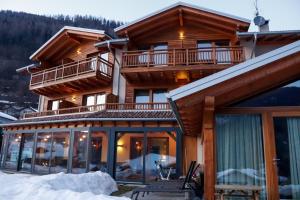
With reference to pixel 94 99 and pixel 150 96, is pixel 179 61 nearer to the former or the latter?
pixel 150 96

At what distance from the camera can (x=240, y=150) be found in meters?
5.13

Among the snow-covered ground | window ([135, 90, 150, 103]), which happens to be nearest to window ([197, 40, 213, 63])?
window ([135, 90, 150, 103])

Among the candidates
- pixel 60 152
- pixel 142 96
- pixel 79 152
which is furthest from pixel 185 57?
pixel 60 152

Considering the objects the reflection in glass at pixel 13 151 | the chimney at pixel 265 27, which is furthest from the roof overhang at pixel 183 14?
the reflection in glass at pixel 13 151

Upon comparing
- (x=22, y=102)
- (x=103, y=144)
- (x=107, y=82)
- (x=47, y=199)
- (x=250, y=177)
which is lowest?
(x=47, y=199)

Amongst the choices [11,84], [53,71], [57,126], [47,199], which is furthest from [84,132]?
[11,84]

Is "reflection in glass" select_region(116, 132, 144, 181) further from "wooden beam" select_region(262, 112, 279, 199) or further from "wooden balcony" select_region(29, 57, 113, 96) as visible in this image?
"wooden beam" select_region(262, 112, 279, 199)

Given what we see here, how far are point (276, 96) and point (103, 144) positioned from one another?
820 centimetres

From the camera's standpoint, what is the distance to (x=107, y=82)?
14.5 meters

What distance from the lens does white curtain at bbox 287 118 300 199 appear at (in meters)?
4.84

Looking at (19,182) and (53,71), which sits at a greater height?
(53,71)

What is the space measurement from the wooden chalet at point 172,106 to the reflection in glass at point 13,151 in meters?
0.06

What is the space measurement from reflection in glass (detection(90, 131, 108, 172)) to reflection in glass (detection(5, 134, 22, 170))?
220 inches

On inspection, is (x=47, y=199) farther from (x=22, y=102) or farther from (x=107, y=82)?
(x=22, y=102)
